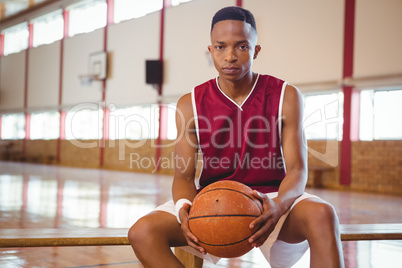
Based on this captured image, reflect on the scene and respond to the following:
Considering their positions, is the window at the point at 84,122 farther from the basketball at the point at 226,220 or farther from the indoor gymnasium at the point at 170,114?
the basketball at the point at 226,220

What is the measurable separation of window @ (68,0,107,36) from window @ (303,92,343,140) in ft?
23.8

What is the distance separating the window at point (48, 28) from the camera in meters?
15.6

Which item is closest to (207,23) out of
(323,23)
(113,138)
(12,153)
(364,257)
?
(323,23)

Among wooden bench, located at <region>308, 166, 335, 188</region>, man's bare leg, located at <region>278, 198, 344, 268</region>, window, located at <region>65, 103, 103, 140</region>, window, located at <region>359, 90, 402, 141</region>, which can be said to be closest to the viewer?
man's bare leg, located at <region>278, 198, 344, 268</region>

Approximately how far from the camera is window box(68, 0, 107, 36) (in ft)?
45.5

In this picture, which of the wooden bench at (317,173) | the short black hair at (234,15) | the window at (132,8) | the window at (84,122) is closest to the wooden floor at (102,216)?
the wooden bench at (317,173)

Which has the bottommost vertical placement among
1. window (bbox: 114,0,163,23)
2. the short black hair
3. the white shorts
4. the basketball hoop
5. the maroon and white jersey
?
the white shorts

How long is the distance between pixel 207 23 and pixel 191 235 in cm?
961

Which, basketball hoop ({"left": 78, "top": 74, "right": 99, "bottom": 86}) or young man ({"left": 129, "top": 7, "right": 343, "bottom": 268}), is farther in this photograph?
basketball hoop ({"left": 78, "top": 74, "right": 99, "bottom": 86})

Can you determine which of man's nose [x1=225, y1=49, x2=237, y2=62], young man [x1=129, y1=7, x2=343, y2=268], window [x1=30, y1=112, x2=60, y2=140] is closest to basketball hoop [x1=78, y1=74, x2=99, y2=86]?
window [x1=30, y1=112, x2=60, y2=140]

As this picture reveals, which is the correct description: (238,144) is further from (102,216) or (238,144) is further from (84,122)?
(84,122)

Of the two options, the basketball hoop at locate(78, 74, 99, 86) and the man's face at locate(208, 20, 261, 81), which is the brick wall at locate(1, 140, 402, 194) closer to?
the basketball hoop at locate(78, 74, 99, 86)

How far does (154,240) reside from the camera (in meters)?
1.63

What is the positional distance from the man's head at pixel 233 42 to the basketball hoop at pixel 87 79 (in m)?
12.3
